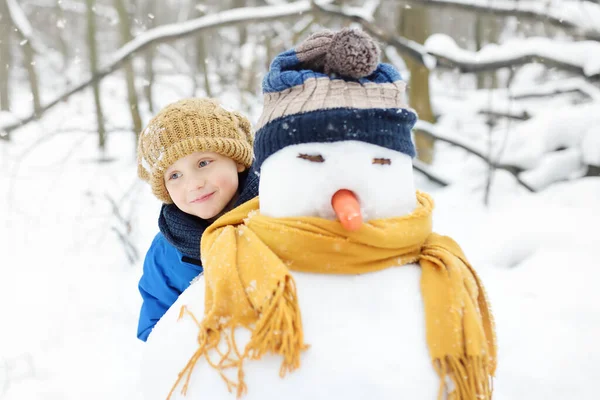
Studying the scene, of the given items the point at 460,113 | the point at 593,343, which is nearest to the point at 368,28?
the point at 460,113

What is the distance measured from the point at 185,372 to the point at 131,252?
259 centimetres

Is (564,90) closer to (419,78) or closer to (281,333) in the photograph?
(419,78)

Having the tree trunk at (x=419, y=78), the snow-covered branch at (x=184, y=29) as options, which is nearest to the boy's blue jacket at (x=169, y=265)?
the snow-covered branch at (x=184, y=29)

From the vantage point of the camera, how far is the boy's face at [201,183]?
1353 millimetres

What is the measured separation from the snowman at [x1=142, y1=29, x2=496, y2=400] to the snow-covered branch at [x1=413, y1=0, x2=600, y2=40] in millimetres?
2065

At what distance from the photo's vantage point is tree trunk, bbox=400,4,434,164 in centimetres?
412

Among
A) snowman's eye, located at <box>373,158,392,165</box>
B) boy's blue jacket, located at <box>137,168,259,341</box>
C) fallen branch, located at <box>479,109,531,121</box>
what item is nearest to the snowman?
snowman's eye, located at <box>373,158,392,165</box>

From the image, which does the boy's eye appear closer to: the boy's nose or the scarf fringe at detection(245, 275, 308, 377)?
the boy's nose

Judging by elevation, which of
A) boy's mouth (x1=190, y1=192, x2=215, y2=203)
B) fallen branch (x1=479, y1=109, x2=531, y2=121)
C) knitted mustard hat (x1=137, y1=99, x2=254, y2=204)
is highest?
knitted mustard hat (x1=137, y1=99, x2=254, y2=204)

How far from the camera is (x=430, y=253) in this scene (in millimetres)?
960

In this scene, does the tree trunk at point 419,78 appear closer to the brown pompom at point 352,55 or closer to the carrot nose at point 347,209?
the brown pompom at point 352,55

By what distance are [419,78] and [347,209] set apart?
3.61 meters

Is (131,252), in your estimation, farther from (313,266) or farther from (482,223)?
(313,266)

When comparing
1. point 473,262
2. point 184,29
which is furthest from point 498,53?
point 184,29
